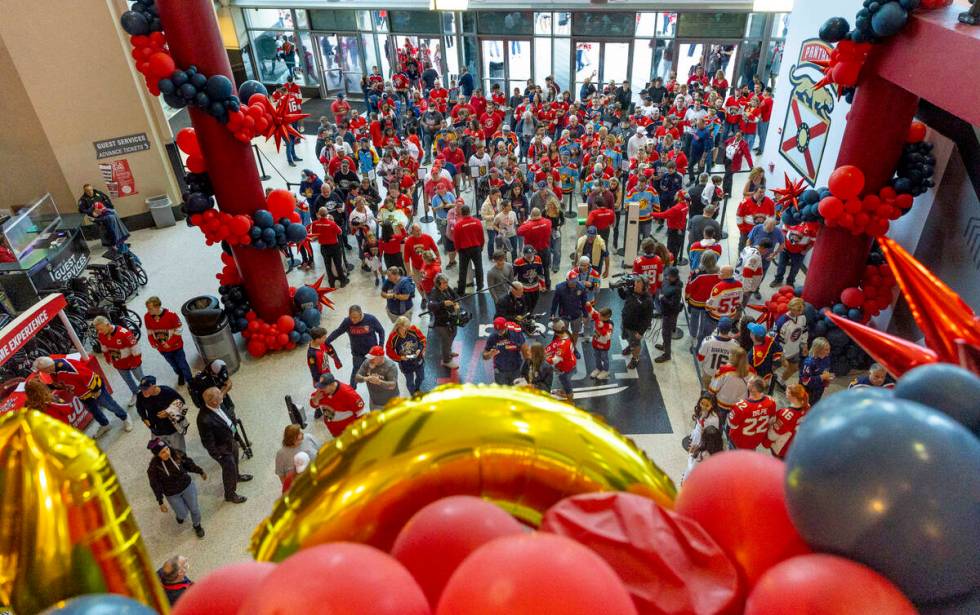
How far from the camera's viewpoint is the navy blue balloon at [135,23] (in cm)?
672

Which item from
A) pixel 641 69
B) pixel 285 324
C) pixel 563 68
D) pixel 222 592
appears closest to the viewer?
pixel 222 592

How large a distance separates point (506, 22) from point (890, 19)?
15.2m

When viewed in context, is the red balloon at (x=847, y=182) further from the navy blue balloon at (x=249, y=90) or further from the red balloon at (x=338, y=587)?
the red balloon at (x=338, y=587)

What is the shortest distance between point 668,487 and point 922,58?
5588 mm

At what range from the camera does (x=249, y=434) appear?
709 centimetres

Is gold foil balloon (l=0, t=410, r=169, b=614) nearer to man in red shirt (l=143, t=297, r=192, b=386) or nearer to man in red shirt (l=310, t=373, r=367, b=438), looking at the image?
man in red shirt (l=310, t=373, r=367, b=438)

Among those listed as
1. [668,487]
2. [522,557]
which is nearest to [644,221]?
[668,487]

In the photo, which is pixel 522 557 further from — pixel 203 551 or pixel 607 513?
pixel 203 551

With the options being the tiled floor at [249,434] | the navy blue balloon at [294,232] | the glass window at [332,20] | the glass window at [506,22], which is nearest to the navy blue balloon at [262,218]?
the navy blue balloon at [294,232]

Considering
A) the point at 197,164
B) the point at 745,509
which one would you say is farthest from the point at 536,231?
the point at 745,509

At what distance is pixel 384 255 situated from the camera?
373 inches

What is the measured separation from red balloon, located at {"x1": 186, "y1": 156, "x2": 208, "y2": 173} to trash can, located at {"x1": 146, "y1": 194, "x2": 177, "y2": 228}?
215 inches

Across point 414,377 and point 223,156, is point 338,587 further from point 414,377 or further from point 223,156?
point 223,156

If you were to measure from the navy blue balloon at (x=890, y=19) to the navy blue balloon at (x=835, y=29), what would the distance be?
1.29ft
